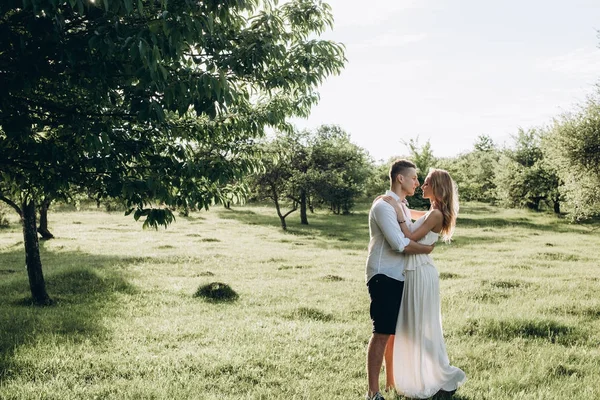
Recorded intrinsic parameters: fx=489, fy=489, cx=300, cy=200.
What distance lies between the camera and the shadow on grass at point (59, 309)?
27.8 feet

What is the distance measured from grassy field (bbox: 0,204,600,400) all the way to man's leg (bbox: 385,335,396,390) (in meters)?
0.41

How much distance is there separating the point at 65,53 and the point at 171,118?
2456 mm

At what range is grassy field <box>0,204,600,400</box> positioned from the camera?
651cm

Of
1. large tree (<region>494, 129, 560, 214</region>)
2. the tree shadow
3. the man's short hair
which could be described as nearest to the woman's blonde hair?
the man's short hair

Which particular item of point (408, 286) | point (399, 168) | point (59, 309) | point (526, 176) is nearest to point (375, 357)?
point (408, 286)

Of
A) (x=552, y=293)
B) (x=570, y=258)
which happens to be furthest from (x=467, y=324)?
(x=570, y=258)

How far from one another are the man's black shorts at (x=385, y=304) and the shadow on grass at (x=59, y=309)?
512cm

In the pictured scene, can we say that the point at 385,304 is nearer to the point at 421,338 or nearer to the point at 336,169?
the point at 421,338

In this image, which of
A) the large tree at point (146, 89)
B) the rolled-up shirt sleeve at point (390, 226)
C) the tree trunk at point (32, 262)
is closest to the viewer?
the large tree at point (146, 89)

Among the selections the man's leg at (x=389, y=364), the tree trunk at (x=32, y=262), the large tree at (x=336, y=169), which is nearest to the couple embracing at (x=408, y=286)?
the man's leg at (x=389, y=364)

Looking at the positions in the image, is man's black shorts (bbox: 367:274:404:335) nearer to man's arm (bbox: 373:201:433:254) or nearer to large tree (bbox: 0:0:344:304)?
man's arm (bbox: 373:201:433:254)

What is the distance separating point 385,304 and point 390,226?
906 mm

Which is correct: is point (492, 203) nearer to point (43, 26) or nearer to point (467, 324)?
point (467, 324)

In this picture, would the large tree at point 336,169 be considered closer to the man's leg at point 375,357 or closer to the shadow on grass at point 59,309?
the shadow on grass at point 59,309
